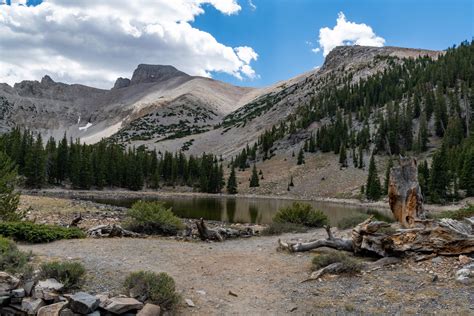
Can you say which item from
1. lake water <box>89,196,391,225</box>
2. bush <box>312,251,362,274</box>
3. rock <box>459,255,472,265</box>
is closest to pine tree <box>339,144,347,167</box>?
lake water <box>89,196,391,225</box>

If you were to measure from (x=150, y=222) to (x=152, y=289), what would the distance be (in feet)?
45.2

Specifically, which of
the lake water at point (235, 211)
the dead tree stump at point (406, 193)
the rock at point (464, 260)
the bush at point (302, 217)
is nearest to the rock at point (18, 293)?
the rock at point (464, 260)

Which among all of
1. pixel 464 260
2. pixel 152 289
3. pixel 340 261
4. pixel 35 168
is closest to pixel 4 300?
pixel 152 289

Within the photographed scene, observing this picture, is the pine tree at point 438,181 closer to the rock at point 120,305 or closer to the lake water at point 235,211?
the lake water at point 235,211

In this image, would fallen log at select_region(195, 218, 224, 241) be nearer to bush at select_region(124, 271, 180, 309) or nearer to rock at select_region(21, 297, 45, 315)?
bush at select_region(124, 271, 180, 309)

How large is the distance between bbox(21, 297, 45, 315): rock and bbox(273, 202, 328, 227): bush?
22.8 m

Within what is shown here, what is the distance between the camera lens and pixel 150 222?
79.0ft

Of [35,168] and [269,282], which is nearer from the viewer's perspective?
[269,282]

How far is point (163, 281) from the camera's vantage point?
1093cm

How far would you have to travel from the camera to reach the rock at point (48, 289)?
1027 centimetres

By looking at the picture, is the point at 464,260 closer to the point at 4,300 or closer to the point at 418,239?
the point at 418,239

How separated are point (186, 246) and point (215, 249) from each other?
57.4 inches

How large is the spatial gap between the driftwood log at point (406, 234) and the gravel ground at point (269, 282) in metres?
0.68

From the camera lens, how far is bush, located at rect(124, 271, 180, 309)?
34.3 ft
